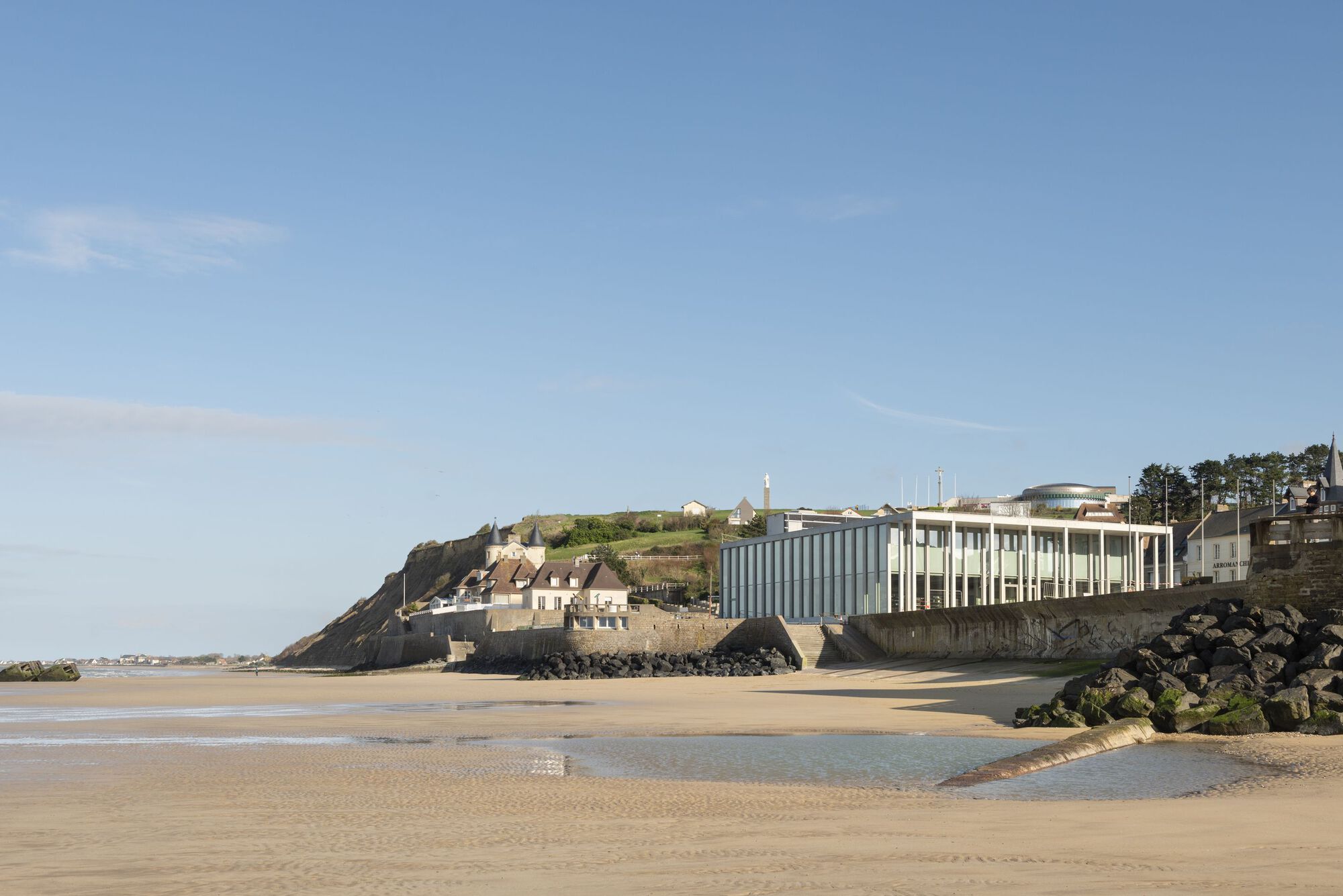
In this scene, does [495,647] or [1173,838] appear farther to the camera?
[495,647]

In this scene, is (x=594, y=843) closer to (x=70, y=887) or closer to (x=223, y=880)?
(x=223, y=880)

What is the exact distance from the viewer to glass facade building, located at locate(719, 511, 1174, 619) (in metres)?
71.0

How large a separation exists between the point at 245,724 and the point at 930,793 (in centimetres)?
1852

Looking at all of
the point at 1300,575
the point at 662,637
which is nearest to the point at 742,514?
the point at 662,637

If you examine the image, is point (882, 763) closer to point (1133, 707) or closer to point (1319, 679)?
point (1133, 707)

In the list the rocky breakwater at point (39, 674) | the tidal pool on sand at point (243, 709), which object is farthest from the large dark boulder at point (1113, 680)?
the rocky breakwater at point (39, 674)

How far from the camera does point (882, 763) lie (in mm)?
16844

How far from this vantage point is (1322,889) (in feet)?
25.6

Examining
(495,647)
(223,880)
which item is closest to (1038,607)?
(223,880)

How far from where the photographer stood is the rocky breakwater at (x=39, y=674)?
2749 inches

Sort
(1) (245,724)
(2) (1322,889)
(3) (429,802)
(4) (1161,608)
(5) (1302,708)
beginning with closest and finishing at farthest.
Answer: (2) (1322,889)
(3) (429,802)
(5) (1302,708)
(1) (245,724)
(4) (1161,608)

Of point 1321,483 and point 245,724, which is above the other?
point 1321,483

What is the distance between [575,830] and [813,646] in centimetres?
4962

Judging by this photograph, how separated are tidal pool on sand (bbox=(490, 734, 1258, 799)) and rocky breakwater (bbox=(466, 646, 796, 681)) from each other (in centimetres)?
3403
